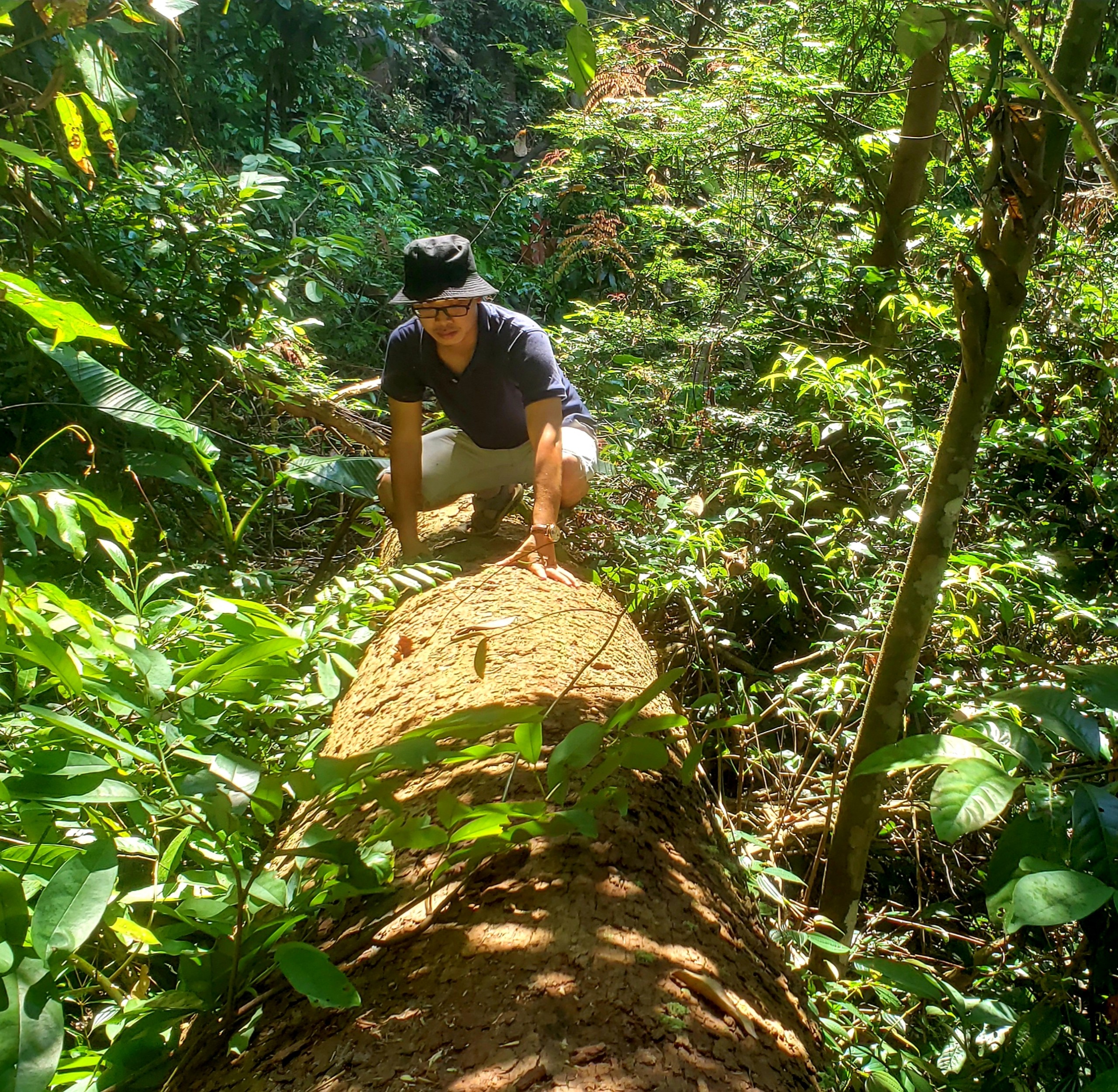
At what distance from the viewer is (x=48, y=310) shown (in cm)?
166

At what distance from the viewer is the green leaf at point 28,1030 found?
0.99m

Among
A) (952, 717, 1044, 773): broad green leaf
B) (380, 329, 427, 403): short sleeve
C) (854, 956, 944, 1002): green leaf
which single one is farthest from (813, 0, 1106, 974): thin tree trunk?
(380, 329, 427, 403): short sleeve

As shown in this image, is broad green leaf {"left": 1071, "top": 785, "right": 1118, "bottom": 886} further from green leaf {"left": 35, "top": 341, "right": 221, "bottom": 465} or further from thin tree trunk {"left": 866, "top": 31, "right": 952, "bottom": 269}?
thin tree trunk {"left": 866, "top": 31, "right": 952, "bottom": 269}

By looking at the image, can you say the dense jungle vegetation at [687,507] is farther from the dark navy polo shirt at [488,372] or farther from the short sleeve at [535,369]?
the short sleeve at [535,369]

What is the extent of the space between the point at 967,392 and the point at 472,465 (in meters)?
2.30

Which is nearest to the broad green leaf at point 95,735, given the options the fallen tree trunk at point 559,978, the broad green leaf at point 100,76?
the fallen tree trunk at point 559,978

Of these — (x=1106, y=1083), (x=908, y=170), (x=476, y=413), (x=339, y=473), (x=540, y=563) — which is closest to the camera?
(x=1106, y=1083)

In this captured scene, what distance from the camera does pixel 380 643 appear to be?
2.92 m

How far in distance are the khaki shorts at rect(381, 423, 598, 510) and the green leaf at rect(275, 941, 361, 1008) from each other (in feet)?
9.19

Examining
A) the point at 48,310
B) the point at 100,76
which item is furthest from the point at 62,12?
the point at 100,76

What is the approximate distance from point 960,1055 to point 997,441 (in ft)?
7.81

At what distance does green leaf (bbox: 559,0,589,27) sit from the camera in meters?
1.20

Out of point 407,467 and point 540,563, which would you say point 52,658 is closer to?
point 540,563

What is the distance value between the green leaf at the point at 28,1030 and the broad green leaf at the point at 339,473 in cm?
296
